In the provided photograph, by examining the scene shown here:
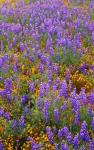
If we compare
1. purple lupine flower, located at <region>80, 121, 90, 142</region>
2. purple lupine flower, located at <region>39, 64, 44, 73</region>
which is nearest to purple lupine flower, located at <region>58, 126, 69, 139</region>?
purple lupine flower, located at <region>80, 121, 90, 142</region>

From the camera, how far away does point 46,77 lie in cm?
583

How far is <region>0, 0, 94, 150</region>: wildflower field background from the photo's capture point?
474 cm

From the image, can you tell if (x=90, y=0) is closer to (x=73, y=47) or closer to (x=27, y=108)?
(x=73, y=47)

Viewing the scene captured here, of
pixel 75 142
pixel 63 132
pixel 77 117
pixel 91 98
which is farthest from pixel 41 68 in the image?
pixel 75 142

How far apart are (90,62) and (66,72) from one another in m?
0.67

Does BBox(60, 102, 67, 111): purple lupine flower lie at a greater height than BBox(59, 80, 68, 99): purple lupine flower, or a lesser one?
lesser

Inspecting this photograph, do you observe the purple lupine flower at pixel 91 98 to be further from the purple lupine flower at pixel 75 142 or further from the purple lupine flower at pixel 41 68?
the purple lupine flower at pixel 41 68

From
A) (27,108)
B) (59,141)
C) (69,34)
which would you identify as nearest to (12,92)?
(27,108)

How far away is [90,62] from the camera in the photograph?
6.64 meters

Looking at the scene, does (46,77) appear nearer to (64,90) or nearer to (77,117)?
(64,90)

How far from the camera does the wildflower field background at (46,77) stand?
15.5ft

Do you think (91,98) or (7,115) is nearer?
(7,115)

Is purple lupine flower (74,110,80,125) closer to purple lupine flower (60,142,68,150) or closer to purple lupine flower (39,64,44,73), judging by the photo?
purple lupine flower (60,142,68,150)

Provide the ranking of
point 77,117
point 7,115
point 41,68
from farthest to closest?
point 41,68
point 7,115
point 77,117
